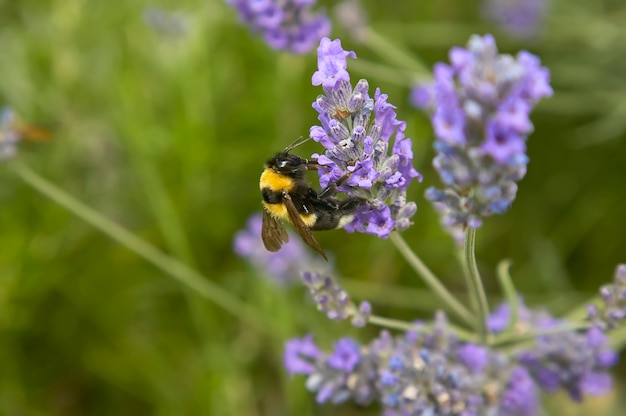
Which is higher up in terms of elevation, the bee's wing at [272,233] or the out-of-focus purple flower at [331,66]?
the bee's wing at [272,233]

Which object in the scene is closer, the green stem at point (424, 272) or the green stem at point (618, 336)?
the green stem at point (424, 272)

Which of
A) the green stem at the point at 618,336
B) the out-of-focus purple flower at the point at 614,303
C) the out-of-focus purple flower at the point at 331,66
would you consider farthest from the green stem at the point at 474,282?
the green stem at the point at 618,336

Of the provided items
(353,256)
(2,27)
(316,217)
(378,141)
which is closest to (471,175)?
(378,141)

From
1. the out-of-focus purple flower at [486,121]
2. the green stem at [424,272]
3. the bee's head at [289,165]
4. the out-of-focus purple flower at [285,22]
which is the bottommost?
the out-of-focus purple flower at [486,121]

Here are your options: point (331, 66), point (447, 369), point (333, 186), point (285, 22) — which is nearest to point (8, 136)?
point (285, 22)

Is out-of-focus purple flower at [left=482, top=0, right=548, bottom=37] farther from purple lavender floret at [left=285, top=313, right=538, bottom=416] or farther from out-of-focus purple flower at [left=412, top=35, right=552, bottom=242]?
out-of-focus purple flower at [left=412, top=35, right=552, bottom=242]

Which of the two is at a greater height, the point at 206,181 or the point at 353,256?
the point at 206,181

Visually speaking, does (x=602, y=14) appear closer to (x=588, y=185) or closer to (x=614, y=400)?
(x=588, y=185)

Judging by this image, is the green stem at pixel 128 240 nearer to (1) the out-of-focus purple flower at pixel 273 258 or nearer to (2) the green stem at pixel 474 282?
(1) the out-of-focus purple flower at pixel 273 258
